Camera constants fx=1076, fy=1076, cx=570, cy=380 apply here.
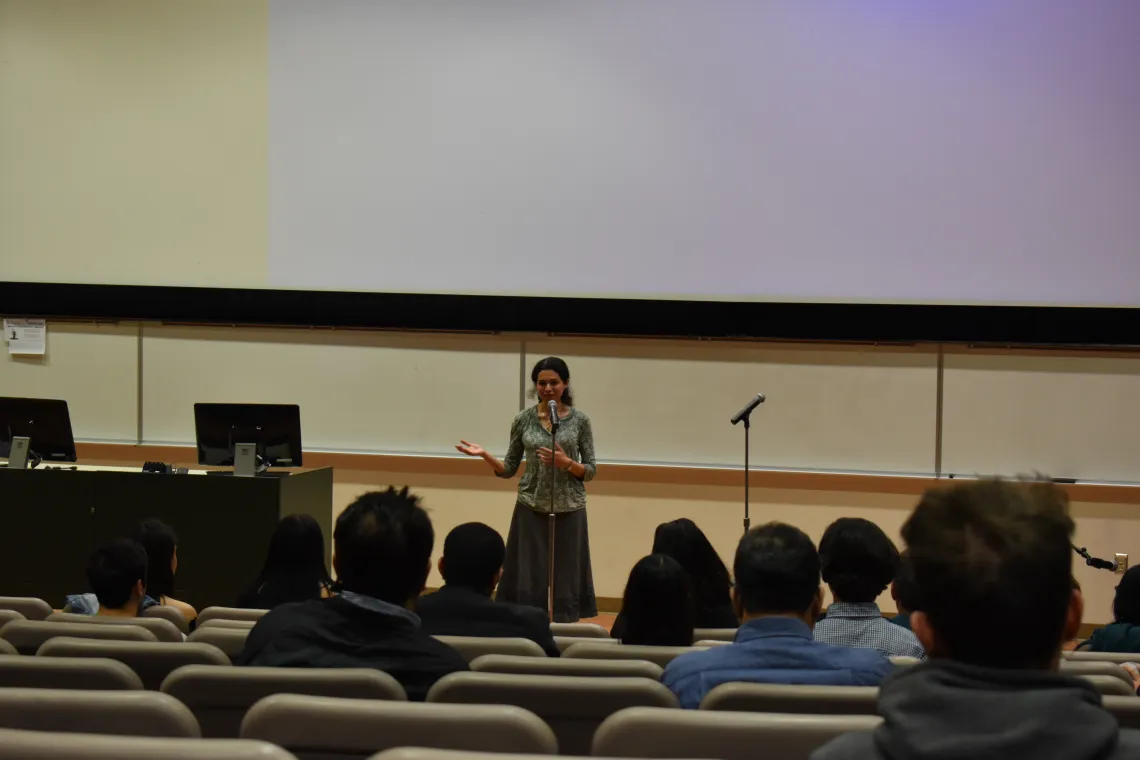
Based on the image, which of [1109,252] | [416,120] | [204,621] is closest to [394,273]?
[416,120]

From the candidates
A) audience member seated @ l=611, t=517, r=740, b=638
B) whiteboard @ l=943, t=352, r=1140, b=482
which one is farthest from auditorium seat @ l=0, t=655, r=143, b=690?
whiteboard @ l=943, t=352, r=1140, b=482

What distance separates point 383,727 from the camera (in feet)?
5.22

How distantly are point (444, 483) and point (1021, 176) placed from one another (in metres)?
3.89

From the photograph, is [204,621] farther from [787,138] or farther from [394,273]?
[787,138]

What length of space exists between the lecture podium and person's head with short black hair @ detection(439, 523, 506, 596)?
2533 mm

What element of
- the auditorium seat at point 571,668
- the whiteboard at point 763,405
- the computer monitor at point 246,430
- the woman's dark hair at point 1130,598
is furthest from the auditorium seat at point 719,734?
the whiteboard at point 763,405

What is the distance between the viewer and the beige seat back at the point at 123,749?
4.18ft

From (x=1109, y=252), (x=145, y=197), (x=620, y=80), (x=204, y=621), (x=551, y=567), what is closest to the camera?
(x=204, y=621)

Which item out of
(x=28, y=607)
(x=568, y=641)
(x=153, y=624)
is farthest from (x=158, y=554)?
(x=568, y=641)

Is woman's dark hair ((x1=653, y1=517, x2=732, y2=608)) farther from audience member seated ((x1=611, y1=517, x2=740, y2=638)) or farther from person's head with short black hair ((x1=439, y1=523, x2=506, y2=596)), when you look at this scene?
person's head with short black hair ((x1=439, y1=523, x2=506, y2=596))

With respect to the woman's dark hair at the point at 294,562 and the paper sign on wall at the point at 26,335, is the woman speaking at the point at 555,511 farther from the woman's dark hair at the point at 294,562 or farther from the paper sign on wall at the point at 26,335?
the paper sign on wall at the point at 26,335

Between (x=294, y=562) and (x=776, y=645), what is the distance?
7.02ft

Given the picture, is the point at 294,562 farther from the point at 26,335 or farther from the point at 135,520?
the point at 26,335

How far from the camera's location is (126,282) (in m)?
7.16
